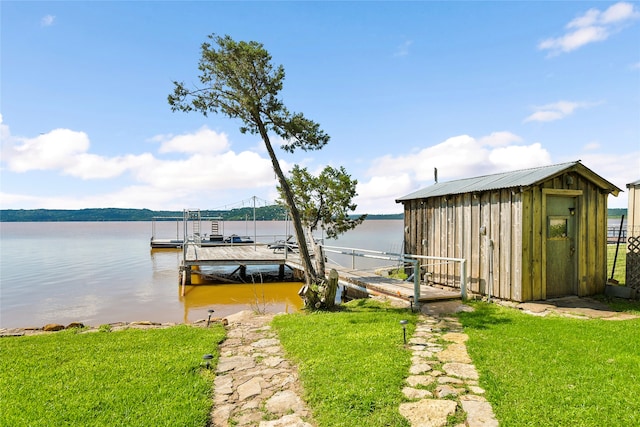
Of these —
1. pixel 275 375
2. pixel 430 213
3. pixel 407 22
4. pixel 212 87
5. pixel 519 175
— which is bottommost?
pixel 275 375

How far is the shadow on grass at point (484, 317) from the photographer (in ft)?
23.9

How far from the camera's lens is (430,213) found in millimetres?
11602

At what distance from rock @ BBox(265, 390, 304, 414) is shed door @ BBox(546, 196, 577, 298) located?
7.39 meters

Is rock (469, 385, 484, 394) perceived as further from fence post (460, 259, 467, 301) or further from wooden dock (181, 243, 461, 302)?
fence post (460, 259, 467, 301)

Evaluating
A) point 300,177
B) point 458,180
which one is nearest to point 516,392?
point 458,180

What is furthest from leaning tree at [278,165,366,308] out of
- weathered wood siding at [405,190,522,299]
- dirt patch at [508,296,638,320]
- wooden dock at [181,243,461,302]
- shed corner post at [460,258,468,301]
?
dirt patch at [508,296,638,320]

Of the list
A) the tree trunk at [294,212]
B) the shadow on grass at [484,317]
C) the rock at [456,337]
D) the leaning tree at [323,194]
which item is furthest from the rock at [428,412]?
the leaning tree at [323,194]

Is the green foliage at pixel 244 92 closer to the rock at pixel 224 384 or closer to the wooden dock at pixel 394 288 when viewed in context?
the wooden dock at pixel 394 288

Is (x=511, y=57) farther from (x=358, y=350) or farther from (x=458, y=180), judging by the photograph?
(x=358, y=350)

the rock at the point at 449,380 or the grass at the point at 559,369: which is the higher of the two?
the grass at the point at 559,369

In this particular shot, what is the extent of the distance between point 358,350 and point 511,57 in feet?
35.8

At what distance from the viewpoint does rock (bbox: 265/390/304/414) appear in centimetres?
414

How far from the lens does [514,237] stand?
8781mm

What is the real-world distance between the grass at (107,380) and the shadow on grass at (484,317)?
4.77 m
